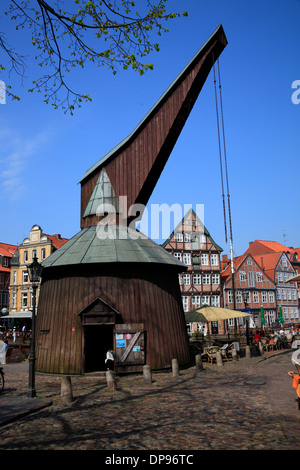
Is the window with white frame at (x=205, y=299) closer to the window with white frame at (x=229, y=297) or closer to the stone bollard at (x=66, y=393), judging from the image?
the window with white frame at (x=229, y=297)

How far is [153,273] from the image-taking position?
56.4 feet

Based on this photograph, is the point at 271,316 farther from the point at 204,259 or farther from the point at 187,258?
the point at 187,258

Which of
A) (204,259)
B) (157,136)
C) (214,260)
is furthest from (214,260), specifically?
(157,136)

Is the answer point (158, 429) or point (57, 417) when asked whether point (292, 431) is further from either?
point (57, 417)

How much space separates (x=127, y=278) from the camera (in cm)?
1661

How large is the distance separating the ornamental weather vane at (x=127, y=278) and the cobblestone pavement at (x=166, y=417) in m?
2.24

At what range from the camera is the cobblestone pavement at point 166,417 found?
22.3 ft

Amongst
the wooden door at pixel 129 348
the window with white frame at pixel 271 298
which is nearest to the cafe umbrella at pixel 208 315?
the wooden door at pixel 129 348

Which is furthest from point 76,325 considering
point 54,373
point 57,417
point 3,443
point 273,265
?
point 273,265

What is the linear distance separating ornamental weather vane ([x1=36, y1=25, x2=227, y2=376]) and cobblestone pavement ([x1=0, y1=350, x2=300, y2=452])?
A: 7.34 feet

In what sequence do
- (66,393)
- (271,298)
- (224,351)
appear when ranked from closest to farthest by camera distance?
(66,393)
(224,351)
(271,298)

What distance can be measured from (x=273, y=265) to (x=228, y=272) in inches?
440

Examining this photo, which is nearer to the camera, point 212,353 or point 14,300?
point 212,353

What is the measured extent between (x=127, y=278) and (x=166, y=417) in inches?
333
